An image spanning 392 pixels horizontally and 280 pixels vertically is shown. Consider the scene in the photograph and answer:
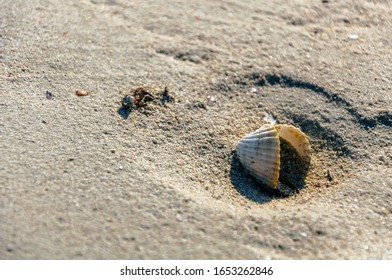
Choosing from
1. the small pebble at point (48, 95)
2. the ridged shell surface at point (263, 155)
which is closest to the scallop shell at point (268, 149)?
the ridged shell surface at point (263, 155)

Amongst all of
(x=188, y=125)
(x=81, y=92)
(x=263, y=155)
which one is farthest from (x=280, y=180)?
(x=81, y=92)

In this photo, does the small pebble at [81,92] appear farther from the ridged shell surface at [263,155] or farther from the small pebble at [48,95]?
the ridged shell surface at [263,155]

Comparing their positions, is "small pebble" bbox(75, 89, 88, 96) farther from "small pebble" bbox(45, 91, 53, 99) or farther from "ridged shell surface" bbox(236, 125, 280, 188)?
"ridged shell surface" bbox(236, 125, 280, 188)

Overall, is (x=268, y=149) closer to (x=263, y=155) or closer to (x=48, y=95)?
(x=263, y=155)

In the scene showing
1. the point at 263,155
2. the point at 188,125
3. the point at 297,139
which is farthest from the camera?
the point at 188,125

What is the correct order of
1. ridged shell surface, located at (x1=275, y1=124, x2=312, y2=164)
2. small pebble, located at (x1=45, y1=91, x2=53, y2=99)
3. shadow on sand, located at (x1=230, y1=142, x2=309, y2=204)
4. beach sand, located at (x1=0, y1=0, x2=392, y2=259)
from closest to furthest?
beach sand, located at (x1=0, y1=0, x2=392, y2=259) → shadow on sand, located at (x1=230, y1=142, x2=309, y2=204) → ridged shell surface, located at (x1=275, y1=124, x2=312, y2=164) → small pebble, located at (x1=45, y1=91, x2=53, y2=99)

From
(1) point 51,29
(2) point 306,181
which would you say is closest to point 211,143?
(2) point 306,181

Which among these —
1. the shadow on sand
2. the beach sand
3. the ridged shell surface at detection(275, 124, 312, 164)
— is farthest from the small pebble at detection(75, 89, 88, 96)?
the ridged shell surface at detection(275, 124, 312, 164)
